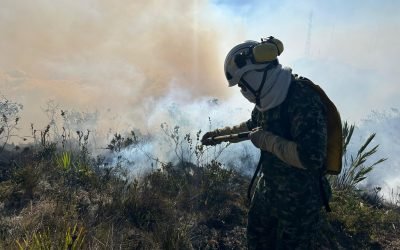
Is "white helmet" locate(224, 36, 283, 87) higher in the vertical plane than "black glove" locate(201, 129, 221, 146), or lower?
higher

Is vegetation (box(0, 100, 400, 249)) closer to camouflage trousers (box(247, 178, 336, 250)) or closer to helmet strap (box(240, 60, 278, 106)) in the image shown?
camouflage trousers (box(247, 178, 336, 250))

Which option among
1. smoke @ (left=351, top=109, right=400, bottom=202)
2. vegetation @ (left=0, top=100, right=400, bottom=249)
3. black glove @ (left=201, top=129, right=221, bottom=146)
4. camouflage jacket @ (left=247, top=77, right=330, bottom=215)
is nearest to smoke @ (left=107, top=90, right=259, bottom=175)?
vegetation @ (left=0, top=100, right=400, bottom=249)

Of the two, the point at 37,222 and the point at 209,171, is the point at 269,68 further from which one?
the point at 209,171

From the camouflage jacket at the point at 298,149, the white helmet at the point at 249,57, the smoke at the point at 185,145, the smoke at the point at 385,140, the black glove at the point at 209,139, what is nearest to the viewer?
the camouflage jacket at the point at 298,149

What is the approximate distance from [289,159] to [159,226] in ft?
4.83

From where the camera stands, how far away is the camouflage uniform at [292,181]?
2.38 m

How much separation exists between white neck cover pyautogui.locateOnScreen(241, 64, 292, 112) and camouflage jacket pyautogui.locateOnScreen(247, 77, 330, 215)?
0.05 m

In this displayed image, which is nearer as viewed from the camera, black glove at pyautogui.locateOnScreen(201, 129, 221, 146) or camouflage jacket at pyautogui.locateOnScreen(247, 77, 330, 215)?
camouflage jacket at pyautogui.locateOnScreen(247, 77, 330, 215)

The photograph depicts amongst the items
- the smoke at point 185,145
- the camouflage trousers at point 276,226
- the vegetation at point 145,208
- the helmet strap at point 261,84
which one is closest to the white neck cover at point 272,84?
the helmet strap at point 261,84

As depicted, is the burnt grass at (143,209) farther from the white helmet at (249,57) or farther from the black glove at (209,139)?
the white helmet at (249,57)

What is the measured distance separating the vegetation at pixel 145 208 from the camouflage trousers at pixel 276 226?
77 cm

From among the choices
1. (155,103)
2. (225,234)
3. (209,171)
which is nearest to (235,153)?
(209,171)

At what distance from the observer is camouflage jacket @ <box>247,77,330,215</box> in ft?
7.73

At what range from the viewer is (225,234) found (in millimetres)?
4191
